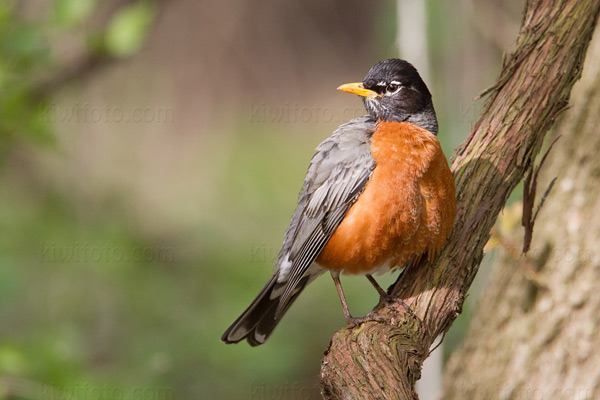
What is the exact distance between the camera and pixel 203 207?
931 cm

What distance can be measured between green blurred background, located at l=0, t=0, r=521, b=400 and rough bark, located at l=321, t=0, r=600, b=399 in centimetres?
98

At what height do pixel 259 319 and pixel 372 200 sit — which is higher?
pixel 372 200

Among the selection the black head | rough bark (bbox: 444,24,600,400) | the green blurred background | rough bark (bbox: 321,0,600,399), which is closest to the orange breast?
rough bark (bbox: 321,0,600,399)

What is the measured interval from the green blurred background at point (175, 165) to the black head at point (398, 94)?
90 cm

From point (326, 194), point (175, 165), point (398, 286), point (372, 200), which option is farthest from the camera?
point (175, 165)

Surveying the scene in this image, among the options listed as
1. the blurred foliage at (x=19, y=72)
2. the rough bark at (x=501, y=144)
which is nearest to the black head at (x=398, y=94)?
the rough bark at (x=501, y=144)

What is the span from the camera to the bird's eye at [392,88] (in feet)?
14.2

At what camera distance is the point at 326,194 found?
412cm

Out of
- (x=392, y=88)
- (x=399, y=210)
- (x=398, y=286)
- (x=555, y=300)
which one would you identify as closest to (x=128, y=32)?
(x=392, y=88)

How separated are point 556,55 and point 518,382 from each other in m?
2.09

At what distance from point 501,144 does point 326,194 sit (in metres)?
1.03

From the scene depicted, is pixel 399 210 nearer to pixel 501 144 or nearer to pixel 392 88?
pixel 501 144

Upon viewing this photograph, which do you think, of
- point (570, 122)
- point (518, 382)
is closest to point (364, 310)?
point (518, 382)

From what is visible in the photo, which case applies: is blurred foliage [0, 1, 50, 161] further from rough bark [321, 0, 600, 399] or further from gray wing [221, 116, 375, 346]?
rough bark [321, 0, 600, 399]
